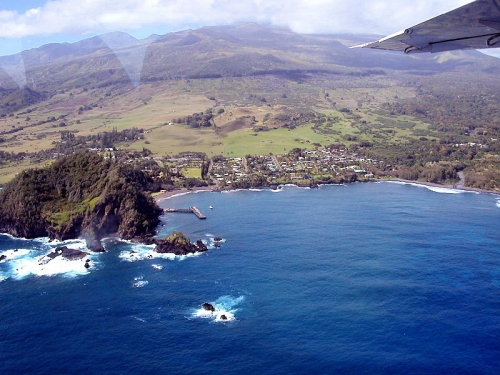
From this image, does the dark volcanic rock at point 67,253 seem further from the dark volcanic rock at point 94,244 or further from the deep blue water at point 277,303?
the deep blue water at point 277,303

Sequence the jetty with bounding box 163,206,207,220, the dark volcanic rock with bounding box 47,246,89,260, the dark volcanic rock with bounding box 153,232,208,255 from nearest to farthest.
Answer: the dark volcanic rock with bounding box 47,246,89,260, the dark volcanic rock with bounding box 153,232,208,255, the jetty with bounding box 163,206,207,220

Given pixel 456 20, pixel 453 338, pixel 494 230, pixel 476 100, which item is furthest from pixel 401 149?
pixel 456 20

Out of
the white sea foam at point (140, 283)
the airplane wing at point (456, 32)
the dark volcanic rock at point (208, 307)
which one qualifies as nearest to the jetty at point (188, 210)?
the white sea foam at point (140, 283)

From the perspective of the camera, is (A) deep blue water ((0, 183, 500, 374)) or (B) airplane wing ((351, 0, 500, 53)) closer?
(B) airplane wing ((351, 0, 500, 53))

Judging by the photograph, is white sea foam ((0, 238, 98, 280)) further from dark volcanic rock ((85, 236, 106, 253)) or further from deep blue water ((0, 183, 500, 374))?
dark volcanic rock ((85, 236, 106, 253))

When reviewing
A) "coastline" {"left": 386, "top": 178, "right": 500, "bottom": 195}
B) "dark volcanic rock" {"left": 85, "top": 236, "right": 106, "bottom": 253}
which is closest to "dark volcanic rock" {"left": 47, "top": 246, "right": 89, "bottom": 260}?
"dark volcanic rock" {"left": 85, "top": 236, "right": 106, "bottom": 253}

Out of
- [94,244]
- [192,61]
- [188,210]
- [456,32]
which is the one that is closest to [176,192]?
[188,210]

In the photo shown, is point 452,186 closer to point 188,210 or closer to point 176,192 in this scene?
point 188,210
